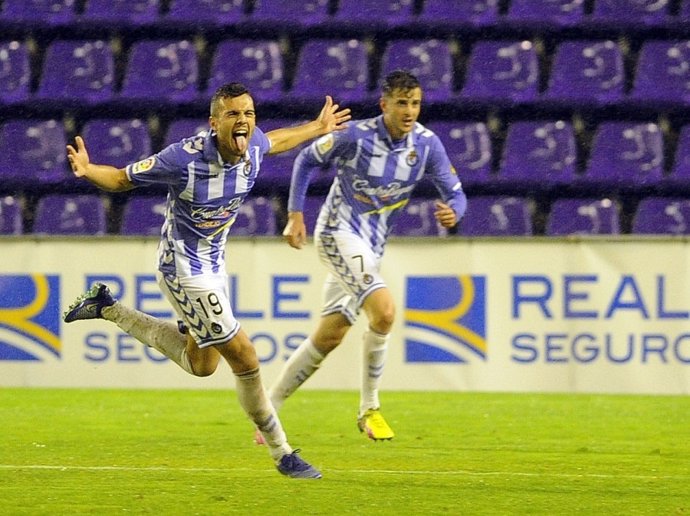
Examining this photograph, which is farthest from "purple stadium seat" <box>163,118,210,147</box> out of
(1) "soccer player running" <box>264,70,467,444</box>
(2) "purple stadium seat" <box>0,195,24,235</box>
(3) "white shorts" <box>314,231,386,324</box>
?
(3) "white shorts" <box>314,231,386,324</box>

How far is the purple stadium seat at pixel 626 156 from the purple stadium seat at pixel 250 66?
116 inches

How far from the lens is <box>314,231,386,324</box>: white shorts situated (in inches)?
309

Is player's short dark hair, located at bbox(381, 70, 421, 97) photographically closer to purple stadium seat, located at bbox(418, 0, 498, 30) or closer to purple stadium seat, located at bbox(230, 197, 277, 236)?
purple stadium seat, located at bbox(230, 197, 277, 236)

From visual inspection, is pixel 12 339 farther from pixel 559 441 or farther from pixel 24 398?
pixel 559 441

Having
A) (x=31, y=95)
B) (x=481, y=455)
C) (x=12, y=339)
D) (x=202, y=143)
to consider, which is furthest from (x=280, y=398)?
(x=31, y=95)

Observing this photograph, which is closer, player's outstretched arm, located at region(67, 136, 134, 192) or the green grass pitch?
the green grass pitch

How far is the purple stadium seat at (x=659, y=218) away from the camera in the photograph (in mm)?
12312

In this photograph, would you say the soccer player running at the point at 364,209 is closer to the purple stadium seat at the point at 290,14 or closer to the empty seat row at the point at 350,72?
the empty seat row at the point at 350,72

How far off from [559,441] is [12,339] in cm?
452

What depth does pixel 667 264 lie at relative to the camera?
10344mm

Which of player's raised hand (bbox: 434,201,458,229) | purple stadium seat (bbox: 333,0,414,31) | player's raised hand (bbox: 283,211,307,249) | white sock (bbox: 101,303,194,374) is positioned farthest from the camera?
purple stadium seat (bbox: 333,0,414,31)

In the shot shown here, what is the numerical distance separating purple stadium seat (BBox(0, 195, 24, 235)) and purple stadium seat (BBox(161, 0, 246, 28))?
2.38 meters

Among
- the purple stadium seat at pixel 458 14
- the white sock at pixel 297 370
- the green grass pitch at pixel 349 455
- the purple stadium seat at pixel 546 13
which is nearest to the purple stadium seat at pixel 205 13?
the purple stadium seat at pixel 458 14

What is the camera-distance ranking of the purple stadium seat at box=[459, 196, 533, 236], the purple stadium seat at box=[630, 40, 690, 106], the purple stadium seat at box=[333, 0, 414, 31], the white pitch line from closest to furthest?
the white pitch line < the purple stadium seat at box=[459, 196, 533, 236] < the purple stadium seat at box=[630, 40, 690, 106] < the purple stadium seat at box=[333, 0, 414, 31]
